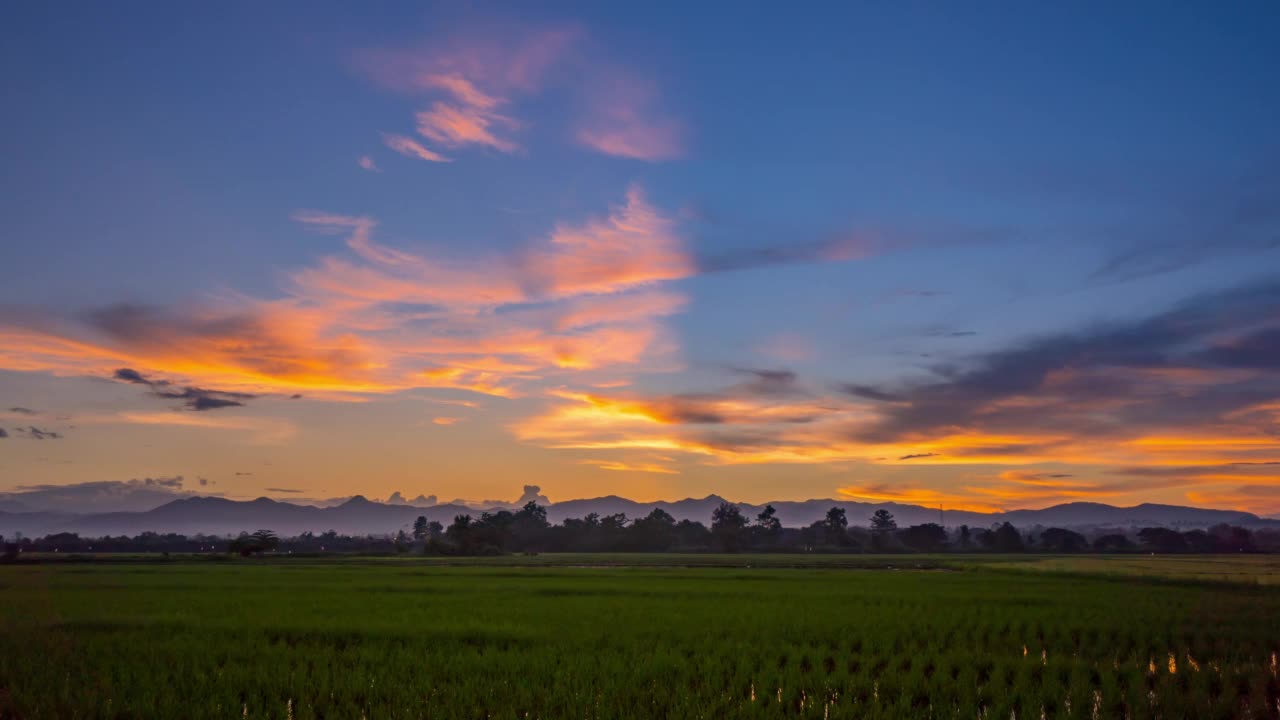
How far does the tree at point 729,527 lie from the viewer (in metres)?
129

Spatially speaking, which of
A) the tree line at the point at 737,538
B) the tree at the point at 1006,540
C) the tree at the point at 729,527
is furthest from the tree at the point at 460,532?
the tree at the point at 1006,540

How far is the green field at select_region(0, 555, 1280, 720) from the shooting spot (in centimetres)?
1146

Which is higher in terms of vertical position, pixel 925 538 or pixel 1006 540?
pixel 925 538

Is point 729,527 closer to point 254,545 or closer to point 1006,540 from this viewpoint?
point 1006,540

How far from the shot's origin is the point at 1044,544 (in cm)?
13112

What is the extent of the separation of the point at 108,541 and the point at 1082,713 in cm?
20361

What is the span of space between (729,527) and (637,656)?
393 ft

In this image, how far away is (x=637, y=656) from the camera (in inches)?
590

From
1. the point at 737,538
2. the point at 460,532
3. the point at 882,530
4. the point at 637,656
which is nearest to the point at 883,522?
the point at 882,530

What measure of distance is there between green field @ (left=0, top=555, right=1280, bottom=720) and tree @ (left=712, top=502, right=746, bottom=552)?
10234 cm

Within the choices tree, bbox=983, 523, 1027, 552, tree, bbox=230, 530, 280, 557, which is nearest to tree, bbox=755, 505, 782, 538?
tree, bbox=983, 523, 1027, 552

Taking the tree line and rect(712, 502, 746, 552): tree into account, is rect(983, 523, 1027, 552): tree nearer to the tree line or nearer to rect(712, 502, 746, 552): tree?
the tree line

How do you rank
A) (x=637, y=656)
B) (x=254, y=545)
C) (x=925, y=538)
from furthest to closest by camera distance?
(x=925, y=538) → (x=254, y=545) → (x=637, y=656)

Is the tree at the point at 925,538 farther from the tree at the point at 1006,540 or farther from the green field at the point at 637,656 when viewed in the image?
the green field at the point at 637,656
